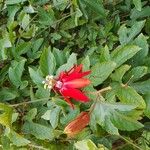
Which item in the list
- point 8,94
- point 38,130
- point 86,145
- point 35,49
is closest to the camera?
point 86,145

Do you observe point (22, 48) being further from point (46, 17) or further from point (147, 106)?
point (147, 106)

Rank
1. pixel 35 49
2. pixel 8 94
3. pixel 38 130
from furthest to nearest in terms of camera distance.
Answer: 1. pixel 35 49
2. pixel 8 94
3. pixel 38 130

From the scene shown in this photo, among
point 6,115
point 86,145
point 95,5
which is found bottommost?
point 86,145

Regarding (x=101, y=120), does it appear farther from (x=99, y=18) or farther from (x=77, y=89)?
(x=99, y=18)

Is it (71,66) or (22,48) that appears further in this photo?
(22,48)

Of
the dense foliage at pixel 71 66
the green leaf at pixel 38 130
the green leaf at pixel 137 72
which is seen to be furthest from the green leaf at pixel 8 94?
the green leaf at pixel 137 72

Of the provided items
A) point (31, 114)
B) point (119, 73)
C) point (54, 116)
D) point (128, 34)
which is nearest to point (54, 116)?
point (54, 116)

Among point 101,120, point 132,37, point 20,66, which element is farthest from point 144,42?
point 20,66
